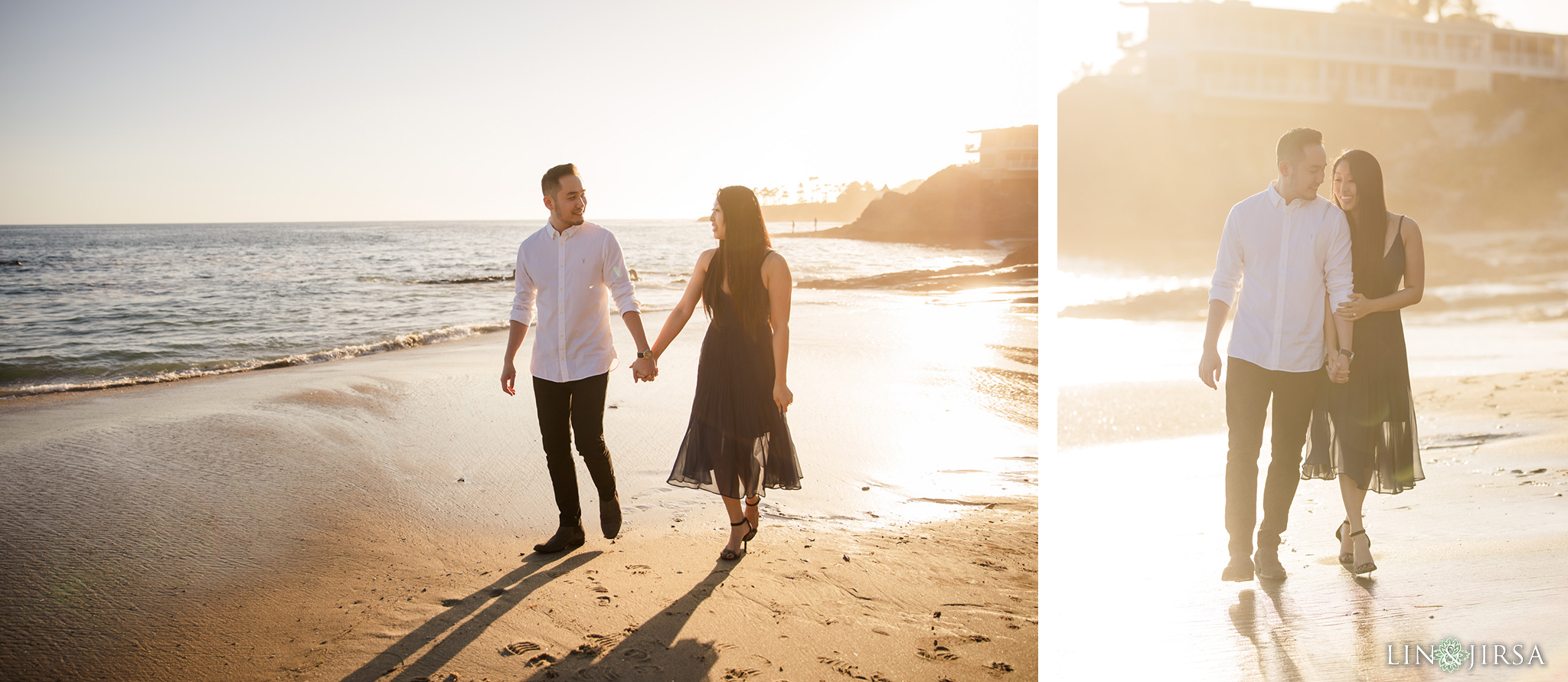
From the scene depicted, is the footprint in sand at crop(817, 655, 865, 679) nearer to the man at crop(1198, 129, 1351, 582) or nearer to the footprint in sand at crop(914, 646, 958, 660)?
the footprint in sand at crop(914, 646, 958, 660)

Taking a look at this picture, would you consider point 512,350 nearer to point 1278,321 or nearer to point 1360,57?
point 1278,321

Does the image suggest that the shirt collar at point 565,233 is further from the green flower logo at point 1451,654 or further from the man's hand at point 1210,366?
the green flower logo at point 1451,654

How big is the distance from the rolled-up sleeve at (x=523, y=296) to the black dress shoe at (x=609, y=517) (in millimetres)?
830

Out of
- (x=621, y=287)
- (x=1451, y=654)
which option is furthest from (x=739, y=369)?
(x=1451, y=654)

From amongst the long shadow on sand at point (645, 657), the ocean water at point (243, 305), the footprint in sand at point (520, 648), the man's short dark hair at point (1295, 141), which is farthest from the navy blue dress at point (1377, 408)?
the ocean water at point (243, 305)

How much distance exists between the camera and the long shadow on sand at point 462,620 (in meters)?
2.11

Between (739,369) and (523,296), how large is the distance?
102cm

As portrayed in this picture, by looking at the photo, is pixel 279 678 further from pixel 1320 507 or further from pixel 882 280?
pixel 882 280

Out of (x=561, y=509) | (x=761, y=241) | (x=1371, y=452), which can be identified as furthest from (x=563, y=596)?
(x=1371, y=452)

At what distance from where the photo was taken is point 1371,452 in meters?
2.83

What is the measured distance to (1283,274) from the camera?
8.86 ft

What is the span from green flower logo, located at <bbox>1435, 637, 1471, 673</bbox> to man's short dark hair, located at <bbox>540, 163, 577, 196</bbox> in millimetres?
3553

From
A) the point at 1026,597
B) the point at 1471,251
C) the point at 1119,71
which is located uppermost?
the point at 1119,71

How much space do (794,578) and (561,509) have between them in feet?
3.45
